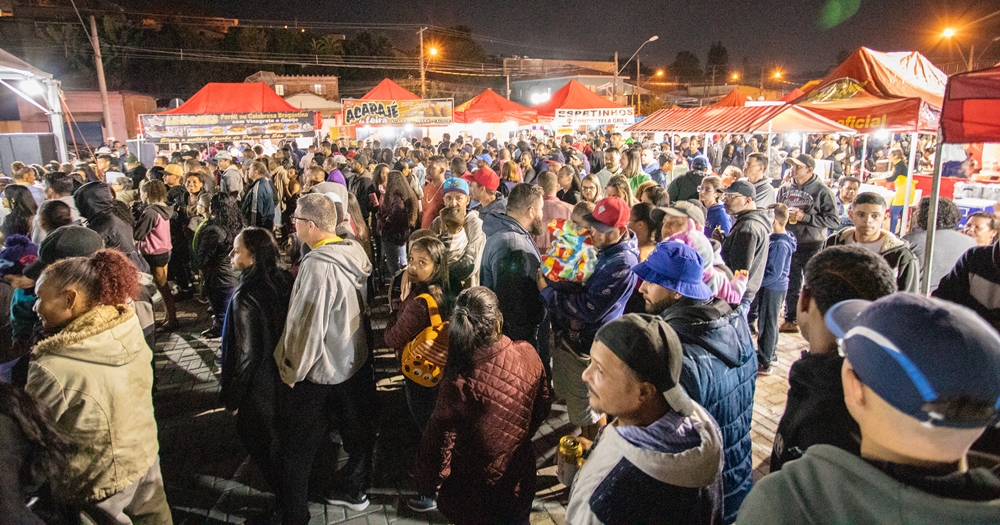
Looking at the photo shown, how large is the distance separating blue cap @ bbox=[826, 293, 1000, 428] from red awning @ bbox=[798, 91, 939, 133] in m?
7.30

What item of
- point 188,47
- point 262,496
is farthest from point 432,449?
point 188,47

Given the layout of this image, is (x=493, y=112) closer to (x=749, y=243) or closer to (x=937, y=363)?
(x=749, y=243)

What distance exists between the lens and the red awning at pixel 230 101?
56.0 feet

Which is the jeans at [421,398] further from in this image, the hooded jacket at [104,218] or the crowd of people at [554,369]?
the hooded jacket at [104,218]

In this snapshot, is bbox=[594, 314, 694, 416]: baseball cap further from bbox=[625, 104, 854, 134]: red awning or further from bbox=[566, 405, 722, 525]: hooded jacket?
bbox=[625, 104, 854, 134]: red awning

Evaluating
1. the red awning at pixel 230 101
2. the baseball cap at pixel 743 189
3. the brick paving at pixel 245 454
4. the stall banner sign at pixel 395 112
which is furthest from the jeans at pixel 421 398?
the stall banner sign at pixel 395 112

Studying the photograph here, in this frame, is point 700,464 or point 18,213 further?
point 18,213

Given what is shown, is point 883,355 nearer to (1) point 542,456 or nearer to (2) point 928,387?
(2) point 928,387

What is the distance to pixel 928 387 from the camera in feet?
3.35

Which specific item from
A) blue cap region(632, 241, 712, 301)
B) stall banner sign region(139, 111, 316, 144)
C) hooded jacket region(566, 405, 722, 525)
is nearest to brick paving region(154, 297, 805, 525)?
blue cap region(632, 241, 712, 301)

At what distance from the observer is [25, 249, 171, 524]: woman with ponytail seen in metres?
2.38

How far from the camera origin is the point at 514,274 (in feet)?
12.8

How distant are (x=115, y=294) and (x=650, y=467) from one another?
2676 mm

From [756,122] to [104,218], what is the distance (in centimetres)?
978
